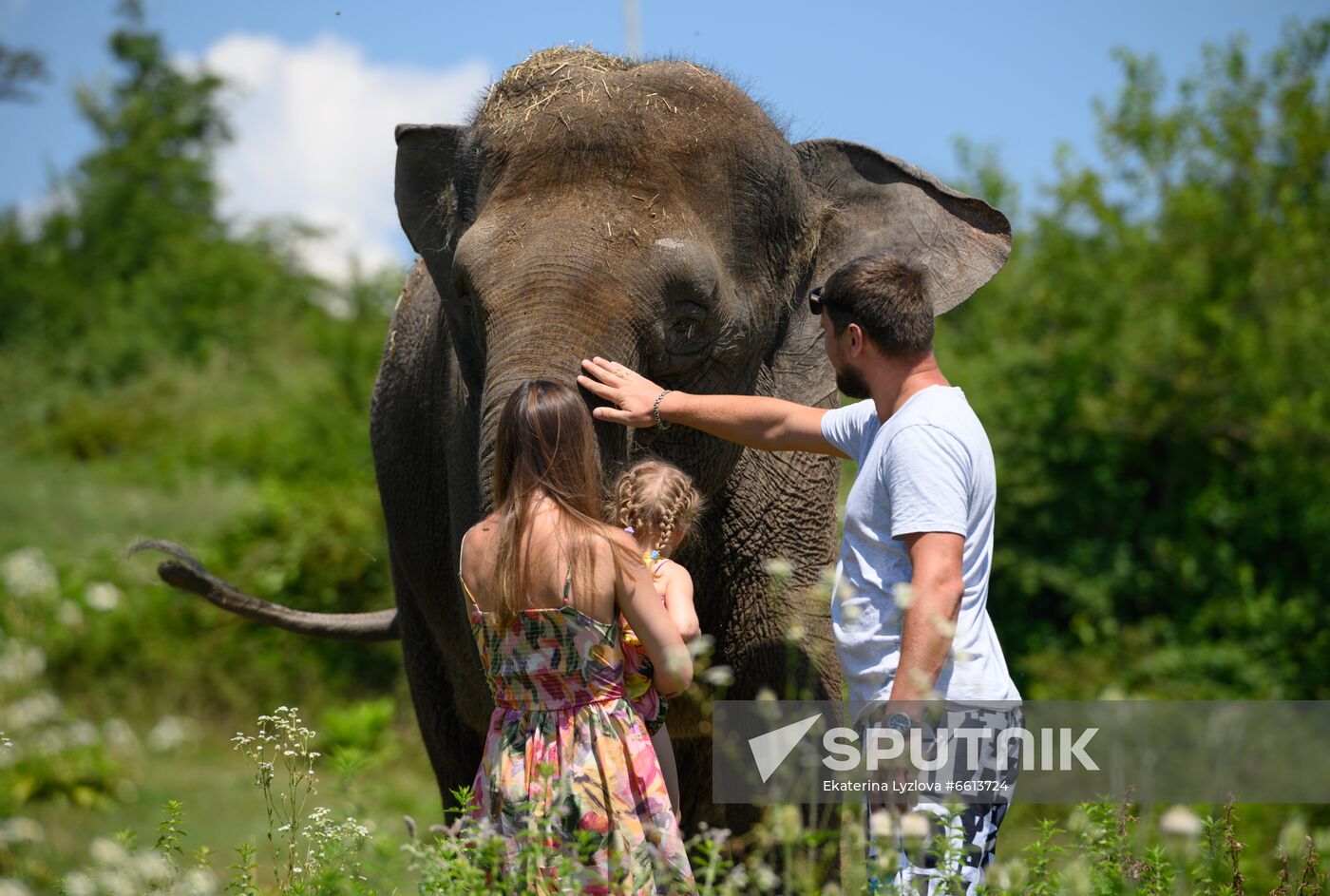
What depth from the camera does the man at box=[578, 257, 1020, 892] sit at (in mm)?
3330

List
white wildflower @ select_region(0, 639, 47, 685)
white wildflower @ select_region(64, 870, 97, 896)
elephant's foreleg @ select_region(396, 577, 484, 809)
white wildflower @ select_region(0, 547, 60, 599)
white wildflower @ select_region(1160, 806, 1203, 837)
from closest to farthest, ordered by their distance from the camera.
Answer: white wildflower @ select_region(1160, 806, 1203, 837)
white wildflower @ select_region(64, 870, 97, 896)
elephant's foreleg @ select_region(396, 577, 484, 809)
white wildflower @ select_region(0, 639, 47, 685)
white wildflower @ select_region(0, 547, 60, 599)

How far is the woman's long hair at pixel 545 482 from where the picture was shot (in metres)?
3.47

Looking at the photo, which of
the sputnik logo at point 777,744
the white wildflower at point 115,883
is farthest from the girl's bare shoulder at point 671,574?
the white wildflower at point 115,883

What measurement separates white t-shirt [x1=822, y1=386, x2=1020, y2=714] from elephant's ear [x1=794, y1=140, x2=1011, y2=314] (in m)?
1.19

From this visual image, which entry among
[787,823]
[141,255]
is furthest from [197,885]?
[141,255]

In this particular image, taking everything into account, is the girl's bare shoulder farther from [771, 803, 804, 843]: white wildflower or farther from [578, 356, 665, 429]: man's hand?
[771, 803, 804, 843]: white wildflower

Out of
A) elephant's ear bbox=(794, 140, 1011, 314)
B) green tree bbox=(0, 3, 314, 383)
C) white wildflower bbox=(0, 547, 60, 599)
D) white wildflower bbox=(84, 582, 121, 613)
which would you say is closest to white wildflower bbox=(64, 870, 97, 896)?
elephant's ear bbox=(794, 140, 1011, 314)

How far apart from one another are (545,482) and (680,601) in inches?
18.4

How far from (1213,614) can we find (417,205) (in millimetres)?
10181

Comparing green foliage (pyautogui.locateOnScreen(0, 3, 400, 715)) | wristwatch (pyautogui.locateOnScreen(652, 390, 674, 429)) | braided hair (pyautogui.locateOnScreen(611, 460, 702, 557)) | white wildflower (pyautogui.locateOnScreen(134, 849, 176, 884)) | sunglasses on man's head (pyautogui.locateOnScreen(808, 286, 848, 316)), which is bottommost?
white wildflower (pyautogui.locateOnScreen(134, 849, 176, 884))

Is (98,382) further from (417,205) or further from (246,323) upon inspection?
(417,205)

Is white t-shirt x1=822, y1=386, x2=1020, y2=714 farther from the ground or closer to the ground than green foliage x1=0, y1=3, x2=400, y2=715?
closer to the ground

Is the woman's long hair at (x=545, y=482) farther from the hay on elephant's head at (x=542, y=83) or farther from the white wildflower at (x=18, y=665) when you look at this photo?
the white wildflower at (x=18, y=665)

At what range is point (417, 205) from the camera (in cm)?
514
